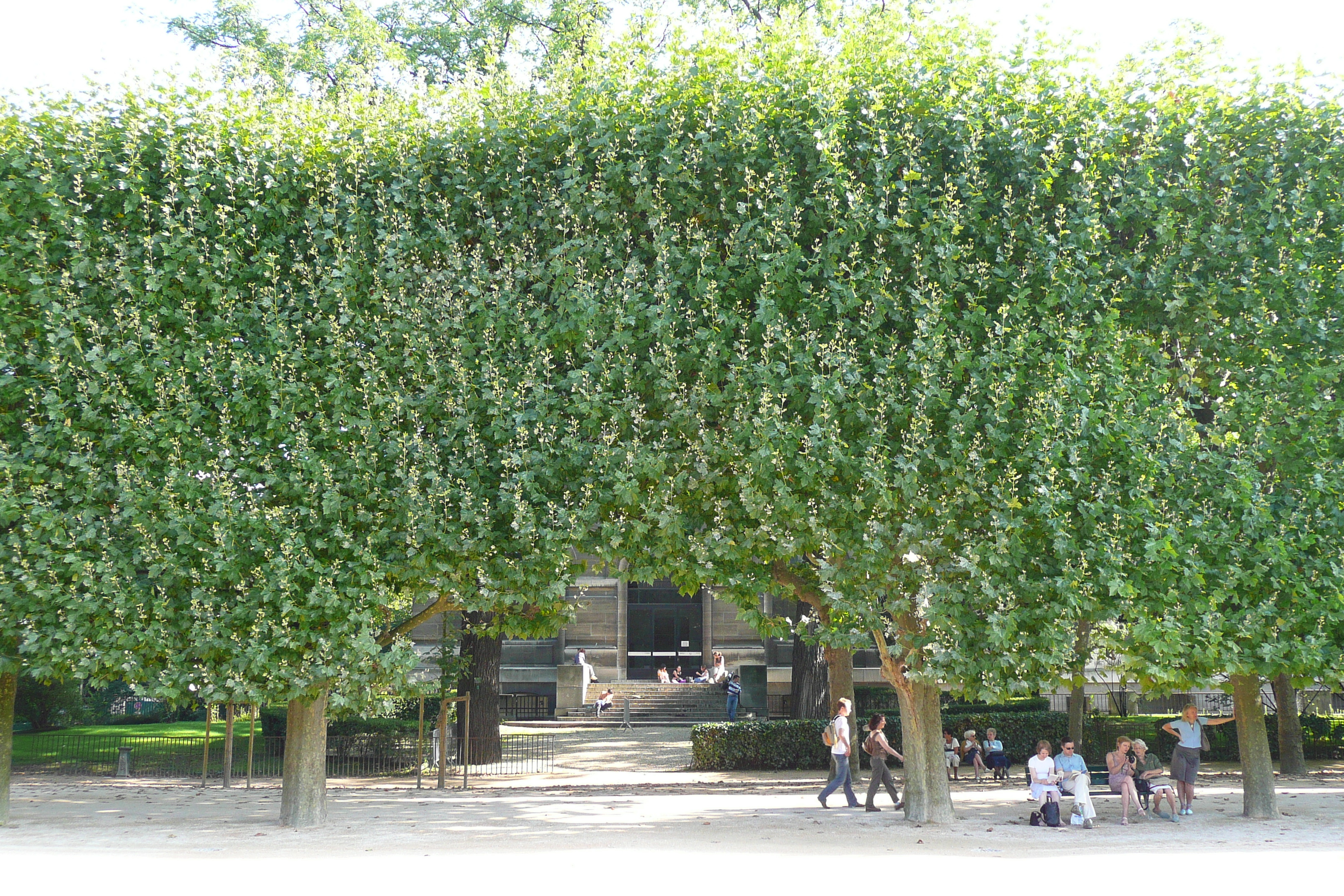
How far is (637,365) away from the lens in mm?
12086

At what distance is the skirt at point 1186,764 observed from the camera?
13594mm

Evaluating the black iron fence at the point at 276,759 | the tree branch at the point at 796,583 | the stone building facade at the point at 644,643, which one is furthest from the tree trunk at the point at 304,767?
the stone building facade at the point at 644,643

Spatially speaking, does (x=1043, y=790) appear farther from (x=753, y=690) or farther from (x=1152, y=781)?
(x=753, y=690)

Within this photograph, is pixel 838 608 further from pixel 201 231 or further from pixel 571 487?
pixel 201 231

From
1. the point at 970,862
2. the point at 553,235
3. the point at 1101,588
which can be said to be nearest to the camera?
the point at 970,862

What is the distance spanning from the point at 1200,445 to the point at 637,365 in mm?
6663

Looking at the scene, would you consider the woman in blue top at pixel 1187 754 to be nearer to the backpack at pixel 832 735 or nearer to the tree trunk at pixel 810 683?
the backpack at pixel 832 735

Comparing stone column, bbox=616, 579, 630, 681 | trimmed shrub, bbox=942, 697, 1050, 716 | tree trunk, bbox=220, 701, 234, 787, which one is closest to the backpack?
tree trunk, bbox=220, 701, 234, 787

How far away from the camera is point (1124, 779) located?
13.6 m

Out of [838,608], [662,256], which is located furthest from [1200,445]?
[662,256]

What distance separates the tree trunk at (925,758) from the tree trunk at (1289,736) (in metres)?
10.1

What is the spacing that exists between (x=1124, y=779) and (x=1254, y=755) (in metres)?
1.69

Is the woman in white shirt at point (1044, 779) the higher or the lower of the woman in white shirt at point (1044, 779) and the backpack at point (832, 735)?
the lower

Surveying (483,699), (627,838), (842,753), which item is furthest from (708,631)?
(627,838)
